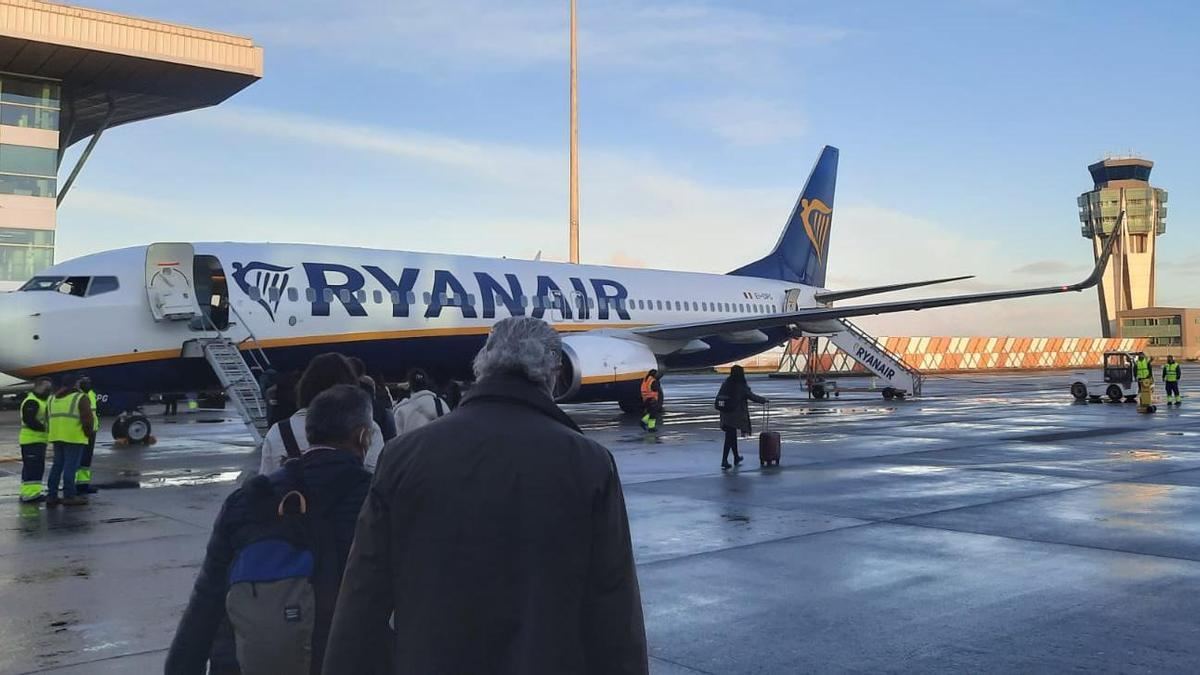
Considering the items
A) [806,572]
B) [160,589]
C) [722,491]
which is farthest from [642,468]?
[160,589]

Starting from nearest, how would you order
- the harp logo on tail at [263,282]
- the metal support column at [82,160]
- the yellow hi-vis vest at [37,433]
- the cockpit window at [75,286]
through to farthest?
the yellow hi-vis vest at [37,433], the cockpit window at [75,286], the harp logo on tail at [263,282], the metal support column at [82,160]

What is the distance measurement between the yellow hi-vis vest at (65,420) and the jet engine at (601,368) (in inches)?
376

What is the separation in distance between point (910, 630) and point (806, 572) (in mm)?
1449

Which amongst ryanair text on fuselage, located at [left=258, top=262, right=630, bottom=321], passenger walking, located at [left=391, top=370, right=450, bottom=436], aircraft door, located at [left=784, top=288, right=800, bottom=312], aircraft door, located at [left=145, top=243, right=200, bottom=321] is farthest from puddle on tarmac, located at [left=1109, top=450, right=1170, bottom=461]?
aircraft door, located at [left=784, top=288, right=800, bottom=312]

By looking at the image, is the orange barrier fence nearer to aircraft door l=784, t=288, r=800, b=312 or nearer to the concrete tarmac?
aircraft door l=784, t=288, r=800, b=312

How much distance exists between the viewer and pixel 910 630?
5.43 metres

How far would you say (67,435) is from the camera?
1037 cm

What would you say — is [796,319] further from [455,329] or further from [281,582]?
[281,582]

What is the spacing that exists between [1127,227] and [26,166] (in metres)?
132

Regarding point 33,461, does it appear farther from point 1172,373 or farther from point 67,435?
point 1172,373

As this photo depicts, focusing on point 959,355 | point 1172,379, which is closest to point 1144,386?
point 1172,379

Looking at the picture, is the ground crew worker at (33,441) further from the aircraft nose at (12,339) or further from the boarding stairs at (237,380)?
the aircraft nose at (12,339)

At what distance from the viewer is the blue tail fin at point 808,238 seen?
32531 millimetres

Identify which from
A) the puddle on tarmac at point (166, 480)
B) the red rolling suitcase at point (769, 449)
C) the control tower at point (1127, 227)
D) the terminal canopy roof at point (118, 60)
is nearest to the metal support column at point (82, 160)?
the terminal canopy roof at point (118, 60)
